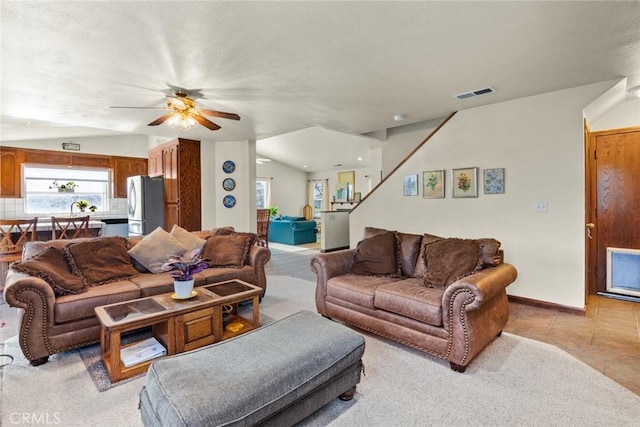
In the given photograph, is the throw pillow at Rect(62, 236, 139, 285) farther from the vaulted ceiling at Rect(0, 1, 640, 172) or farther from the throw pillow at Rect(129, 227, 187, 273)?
the vaulted ceiling at Rect(0, 1, 640, 172)

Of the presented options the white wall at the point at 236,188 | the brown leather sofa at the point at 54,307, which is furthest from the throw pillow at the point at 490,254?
the white wall at the point at 236,188

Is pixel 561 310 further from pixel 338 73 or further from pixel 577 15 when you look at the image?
pixel 338 73

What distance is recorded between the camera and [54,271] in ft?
8.22

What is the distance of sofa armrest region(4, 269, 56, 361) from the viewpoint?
2152mm

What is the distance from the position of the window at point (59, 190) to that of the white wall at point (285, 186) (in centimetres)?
561

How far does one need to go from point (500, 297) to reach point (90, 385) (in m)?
3.14

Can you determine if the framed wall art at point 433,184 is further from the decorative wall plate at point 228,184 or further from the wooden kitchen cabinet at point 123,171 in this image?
the wooden kitchen cabinet at point 123,171

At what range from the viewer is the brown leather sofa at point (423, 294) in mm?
2164

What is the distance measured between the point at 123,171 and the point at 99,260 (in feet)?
16.2

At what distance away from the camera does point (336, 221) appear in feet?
24.7

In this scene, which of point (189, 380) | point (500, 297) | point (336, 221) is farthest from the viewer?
point (336, 221)

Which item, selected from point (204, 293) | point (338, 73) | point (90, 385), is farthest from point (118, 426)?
point (338, 73)

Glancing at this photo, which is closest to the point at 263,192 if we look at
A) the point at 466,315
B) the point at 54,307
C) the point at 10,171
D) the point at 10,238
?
the point at 10,171

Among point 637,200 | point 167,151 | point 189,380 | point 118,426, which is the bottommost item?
point 118,426
